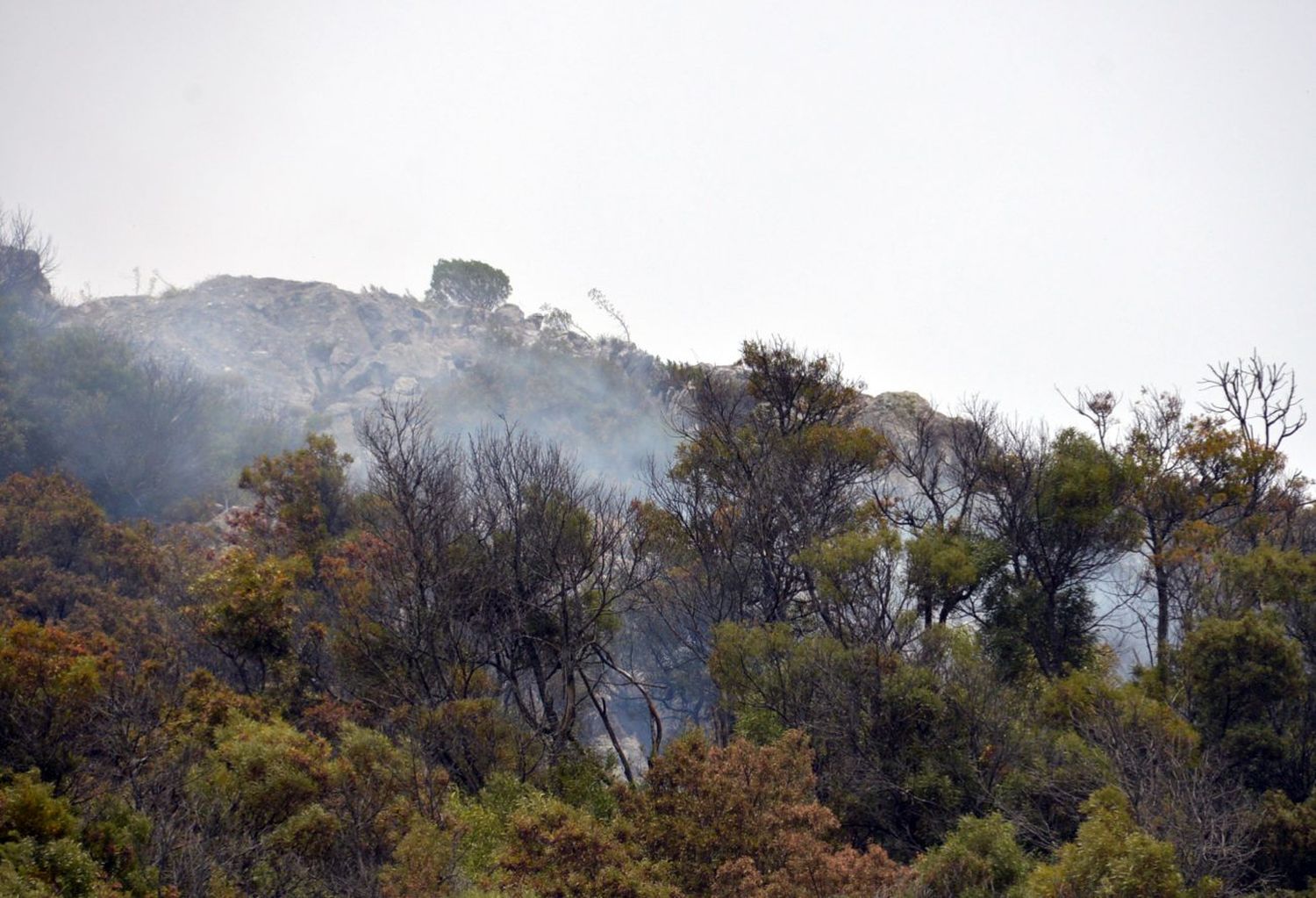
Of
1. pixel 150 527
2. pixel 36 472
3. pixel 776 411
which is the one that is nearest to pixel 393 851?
pixel 776 411

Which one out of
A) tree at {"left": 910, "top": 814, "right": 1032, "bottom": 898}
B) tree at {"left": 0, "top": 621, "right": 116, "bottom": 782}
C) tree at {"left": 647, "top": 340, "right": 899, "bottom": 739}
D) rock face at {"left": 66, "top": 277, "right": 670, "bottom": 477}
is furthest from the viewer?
rock face at {"left": 66, "top": 277, "right": 670, "bottom": 477}

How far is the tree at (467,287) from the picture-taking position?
277 ft

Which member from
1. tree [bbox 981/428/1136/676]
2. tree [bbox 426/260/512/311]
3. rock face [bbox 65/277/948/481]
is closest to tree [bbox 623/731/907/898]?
tree [bbox 981/428/1136/676]

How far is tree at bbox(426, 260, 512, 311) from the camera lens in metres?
84.6

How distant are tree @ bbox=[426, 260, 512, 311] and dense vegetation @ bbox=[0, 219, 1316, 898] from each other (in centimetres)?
5469

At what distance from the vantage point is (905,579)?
21.9 meters

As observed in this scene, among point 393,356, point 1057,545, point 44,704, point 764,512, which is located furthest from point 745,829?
point 393,356

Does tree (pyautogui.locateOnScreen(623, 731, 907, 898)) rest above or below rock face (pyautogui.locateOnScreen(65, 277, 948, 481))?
below

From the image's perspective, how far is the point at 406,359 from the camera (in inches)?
2884

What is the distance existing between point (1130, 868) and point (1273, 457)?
1746 cm

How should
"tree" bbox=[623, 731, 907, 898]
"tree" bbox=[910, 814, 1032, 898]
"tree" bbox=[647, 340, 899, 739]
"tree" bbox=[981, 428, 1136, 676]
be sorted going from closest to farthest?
"tree" bbox=[623, 731, 907, 898] → "tree" bbox=[910, 814, 1032, 898] → "tree" bbox=[981, 428, 1136, 676] → "tree" bbox=[647, 340, 899, 739]

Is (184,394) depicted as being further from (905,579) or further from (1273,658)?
(1273,658)

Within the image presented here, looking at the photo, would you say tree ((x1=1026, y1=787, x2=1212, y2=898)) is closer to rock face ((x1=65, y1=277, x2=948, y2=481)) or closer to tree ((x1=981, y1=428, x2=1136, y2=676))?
tree ((x1=981, y1=428, x2=1136, y2=676))

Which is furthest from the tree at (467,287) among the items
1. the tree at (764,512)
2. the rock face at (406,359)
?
the tree at (764,512)
